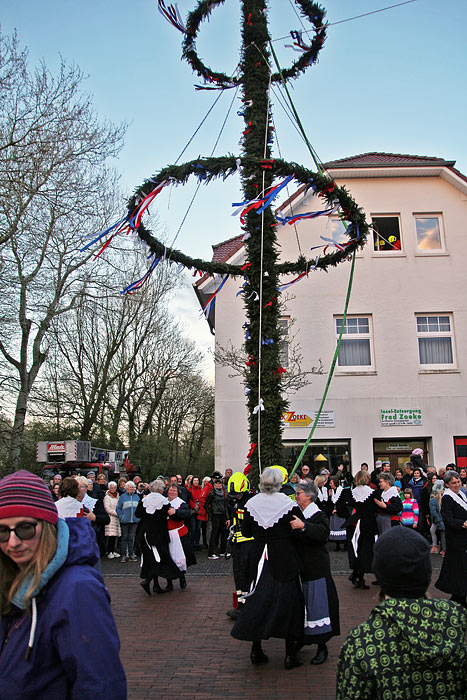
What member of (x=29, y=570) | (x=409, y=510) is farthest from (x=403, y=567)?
(x=409, y=510)

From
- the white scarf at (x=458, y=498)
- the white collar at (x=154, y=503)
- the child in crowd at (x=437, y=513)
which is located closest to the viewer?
the white scarf at (x=458, y=498)

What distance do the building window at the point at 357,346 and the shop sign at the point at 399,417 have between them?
5.84 ft

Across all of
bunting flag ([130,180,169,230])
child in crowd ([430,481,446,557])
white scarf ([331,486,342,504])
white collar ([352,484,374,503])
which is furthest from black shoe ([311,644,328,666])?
white scarf ([331,486,342,504])

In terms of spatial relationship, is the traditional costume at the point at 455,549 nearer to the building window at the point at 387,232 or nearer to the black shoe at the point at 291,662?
the black shoe at the point at 291,662

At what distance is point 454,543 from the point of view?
304 inches

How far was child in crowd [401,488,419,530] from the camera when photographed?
1520 cm

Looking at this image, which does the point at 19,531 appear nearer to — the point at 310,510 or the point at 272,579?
the point at 272,579

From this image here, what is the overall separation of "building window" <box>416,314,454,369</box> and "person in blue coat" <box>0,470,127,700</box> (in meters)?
21.7

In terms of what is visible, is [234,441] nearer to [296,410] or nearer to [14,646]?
[296,410]

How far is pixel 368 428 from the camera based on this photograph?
2192cm

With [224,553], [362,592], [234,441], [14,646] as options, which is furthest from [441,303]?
[14,646]

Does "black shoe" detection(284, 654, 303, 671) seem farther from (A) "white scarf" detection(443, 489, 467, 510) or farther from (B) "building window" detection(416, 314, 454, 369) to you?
(B) "building window" detection(416, 314, 454, 369)

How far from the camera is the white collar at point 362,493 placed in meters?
10.6

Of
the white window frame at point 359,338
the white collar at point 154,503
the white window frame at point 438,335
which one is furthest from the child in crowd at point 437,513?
the white window frame at point 438,335
